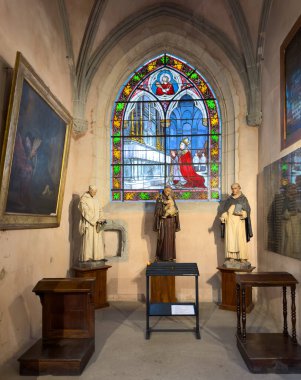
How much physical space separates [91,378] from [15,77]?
11.6 ft

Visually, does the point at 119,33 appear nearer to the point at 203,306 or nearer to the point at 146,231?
the point at 146,231

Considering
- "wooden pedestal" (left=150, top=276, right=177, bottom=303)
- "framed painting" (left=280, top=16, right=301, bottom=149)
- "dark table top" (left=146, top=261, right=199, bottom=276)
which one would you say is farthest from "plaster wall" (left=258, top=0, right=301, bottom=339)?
"wooden pedestal" (left=150, top=276, right=177, bottom=303)

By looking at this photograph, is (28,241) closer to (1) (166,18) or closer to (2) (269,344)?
(2) (269,344)

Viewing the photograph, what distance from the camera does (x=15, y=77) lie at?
451cm

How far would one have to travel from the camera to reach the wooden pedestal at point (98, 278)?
7109 millimetres

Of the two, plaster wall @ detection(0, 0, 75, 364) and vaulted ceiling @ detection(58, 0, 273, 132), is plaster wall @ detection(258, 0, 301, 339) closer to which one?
vaulted ceiling @ detection(58, 0, 273, 132)

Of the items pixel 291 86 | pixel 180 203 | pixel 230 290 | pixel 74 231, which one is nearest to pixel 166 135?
pixel 180 203

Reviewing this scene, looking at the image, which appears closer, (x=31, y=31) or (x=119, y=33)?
(x=31, y=31)

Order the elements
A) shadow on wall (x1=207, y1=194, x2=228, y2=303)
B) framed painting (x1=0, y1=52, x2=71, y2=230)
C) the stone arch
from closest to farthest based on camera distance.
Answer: framed painting (x1=0, y1=52, x2=71, y2=230) → shadow on wall (x1=207, y1=194, x2=228, y2=303) → the stone arch

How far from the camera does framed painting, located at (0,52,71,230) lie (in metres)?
4.52

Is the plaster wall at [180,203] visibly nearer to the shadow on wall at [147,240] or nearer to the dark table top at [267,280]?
the shadow on wall at [147,240]

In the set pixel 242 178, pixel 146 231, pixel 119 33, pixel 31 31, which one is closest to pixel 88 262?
pixel 146 231

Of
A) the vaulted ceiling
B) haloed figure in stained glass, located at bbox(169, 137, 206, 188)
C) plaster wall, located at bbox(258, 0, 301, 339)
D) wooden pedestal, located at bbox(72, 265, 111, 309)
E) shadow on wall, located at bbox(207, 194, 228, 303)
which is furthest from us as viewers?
haloed figure in stained glass, located at bbox(169, 137, 206, 188)

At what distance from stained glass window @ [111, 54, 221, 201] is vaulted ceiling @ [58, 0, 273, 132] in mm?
892
